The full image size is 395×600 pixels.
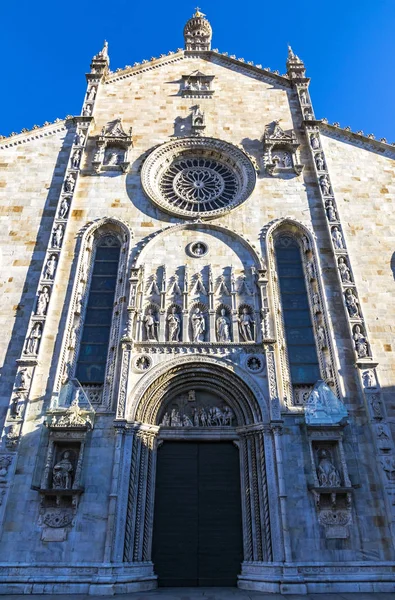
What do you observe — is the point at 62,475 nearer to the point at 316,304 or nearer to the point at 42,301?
the point at 42,301

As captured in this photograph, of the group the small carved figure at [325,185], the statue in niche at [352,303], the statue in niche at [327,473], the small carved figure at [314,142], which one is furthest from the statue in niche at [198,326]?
the small carved figure at [314,142]

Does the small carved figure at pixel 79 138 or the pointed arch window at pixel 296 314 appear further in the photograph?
the small carved figure at pixel 79 138

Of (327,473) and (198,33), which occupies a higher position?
(198,33)

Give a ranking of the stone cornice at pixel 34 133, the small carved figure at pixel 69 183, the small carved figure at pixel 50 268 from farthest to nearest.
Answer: the stone cornice at pixel 34 133, the small carved figure at pixel 69 183, the small carved figure at pixel 50 268

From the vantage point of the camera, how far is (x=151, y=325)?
43.9ft

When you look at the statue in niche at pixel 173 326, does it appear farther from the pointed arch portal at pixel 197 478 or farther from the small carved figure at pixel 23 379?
the small carved figure at pixel 23 379

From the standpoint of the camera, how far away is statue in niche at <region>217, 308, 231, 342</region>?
13198 mm

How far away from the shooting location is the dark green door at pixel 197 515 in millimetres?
10930

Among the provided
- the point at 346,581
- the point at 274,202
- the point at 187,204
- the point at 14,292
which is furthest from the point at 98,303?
the point at 346,581

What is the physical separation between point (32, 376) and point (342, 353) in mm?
8936

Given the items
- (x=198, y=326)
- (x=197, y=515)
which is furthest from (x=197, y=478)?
(x=198, y=326)

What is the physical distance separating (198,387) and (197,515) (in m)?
3.34

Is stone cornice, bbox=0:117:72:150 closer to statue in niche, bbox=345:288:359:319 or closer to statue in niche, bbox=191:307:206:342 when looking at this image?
statue in niche, bbox=191:307:206:342

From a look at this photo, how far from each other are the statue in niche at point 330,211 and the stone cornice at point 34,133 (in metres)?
11.0
